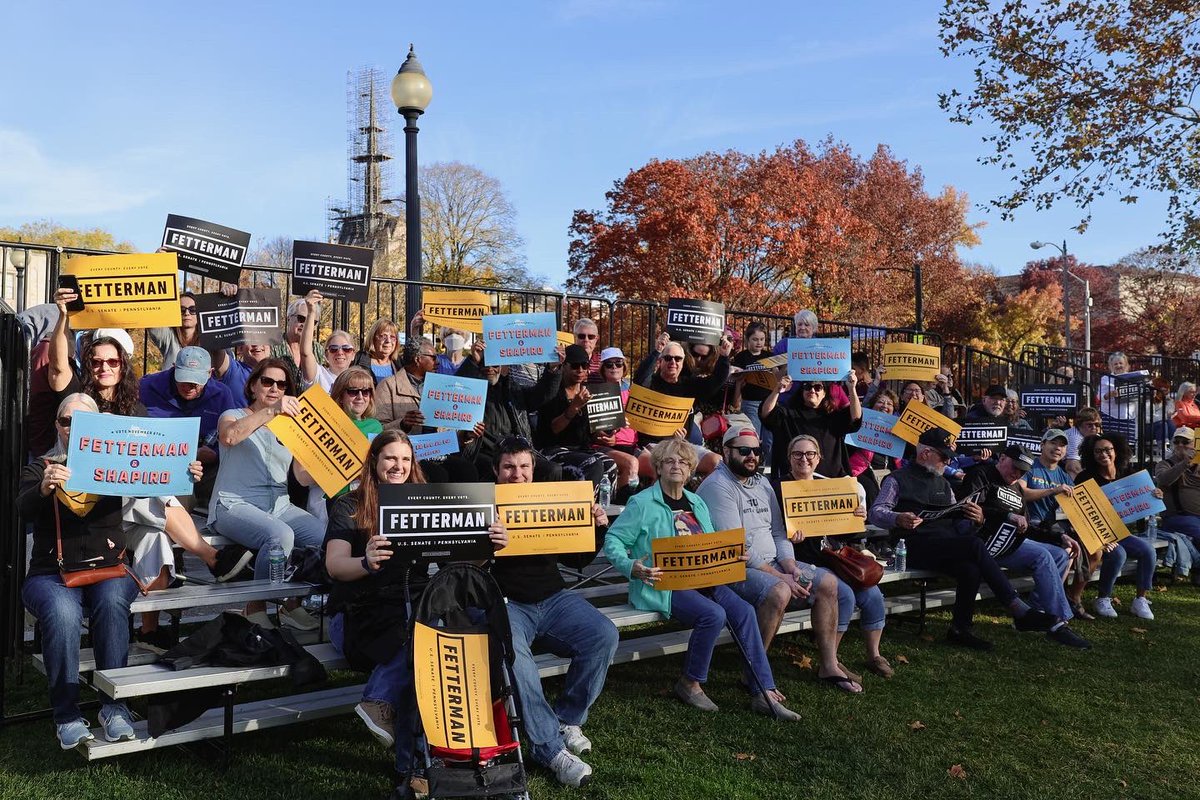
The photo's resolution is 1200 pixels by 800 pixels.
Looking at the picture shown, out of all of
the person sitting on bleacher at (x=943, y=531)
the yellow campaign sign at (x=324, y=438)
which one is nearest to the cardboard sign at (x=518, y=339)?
the yellow campaign sign at (x=324, y=438)

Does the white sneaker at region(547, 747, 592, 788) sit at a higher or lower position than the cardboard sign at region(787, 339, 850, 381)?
lower

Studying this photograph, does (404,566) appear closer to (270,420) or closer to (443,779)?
(443,779)

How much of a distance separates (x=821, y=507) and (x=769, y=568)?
2.00 ft

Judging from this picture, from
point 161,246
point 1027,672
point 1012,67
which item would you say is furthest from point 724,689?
point 1012,67

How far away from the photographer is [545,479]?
7.18 metres

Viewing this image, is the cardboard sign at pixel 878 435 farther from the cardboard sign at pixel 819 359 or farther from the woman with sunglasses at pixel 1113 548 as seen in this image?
the woman with sunglasses at pixel 1113 548

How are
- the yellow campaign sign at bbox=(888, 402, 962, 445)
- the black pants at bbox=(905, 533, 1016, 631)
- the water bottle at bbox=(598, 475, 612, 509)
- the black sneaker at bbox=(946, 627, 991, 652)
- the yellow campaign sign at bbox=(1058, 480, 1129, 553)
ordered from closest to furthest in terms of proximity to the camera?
1. the water bottle at bbox=(598, 475, 612, 509)
2. the black sneaker at bbox=(946, 627, 991, 652)
3. the black pants at bbox=(905, 533, 1016, 631)
4. the yellow campaign sign at bbox=(888, 402, 962, 445)
5. the yellow campaign sign at bbox=(1058, 480, 1129, 553)

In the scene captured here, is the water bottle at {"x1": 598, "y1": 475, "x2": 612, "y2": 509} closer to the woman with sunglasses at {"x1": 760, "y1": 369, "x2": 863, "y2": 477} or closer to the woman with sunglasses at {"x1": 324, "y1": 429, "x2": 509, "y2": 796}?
the woman with sunglasses at {"x1": 760, "y1": 369, "x2": 863, "y2": 477}

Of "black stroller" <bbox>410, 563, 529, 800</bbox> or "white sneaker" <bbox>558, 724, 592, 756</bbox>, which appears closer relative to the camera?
"black stroller" <bbox>410, 563, 529, 800</bbox>

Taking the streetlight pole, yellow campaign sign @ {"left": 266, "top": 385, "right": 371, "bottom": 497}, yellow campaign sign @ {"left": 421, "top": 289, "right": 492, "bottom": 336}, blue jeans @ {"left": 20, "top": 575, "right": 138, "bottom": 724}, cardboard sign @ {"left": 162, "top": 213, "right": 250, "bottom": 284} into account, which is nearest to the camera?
blue jeans @ {"left": 20, "top": 575, "right": 138, "bottom": 724}

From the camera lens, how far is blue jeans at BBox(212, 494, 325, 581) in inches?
225

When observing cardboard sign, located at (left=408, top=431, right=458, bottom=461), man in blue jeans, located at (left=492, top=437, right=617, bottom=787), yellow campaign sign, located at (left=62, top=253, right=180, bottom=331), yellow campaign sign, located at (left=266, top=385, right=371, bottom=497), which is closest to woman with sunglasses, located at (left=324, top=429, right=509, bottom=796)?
yellow campaign sign, located at (left=266, top=385, right=371, bottom=497)

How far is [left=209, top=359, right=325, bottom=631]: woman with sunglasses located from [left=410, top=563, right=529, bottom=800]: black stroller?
1524 mm

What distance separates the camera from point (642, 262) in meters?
28.6
